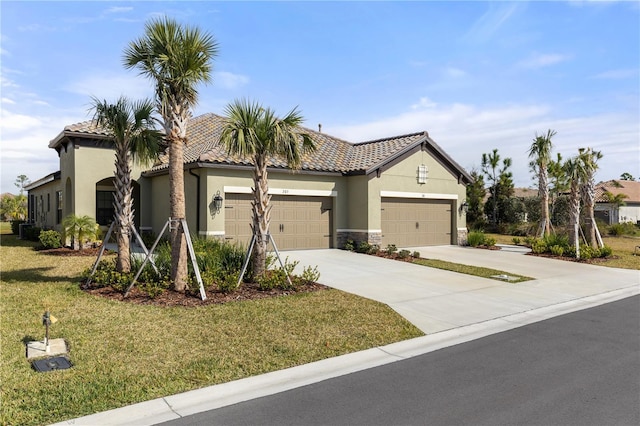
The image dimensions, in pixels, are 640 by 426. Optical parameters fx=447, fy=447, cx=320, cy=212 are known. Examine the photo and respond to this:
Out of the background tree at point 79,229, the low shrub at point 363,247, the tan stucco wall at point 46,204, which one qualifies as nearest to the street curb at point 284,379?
the low shrub at point 363,247

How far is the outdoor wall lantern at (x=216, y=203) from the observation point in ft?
51.8

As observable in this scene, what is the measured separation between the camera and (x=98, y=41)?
35.3 feet

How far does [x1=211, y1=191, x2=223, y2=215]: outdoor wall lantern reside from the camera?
15.8 metres

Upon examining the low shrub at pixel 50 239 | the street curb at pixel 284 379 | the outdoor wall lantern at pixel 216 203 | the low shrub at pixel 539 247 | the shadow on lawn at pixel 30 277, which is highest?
the outdoor wall lantern at pixel 216 203

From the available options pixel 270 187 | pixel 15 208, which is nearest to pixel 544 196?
pixel 270 187

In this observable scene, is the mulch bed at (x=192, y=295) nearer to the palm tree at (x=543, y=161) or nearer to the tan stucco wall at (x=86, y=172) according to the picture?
the tan stucco wall at (x=86, y=172)

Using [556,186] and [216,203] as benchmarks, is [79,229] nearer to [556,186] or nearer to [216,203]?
[216,203]

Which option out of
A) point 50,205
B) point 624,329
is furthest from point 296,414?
point 50,205

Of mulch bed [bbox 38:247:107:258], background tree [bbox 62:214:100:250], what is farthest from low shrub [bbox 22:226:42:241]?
background tree [bbox 62:214:100:250]

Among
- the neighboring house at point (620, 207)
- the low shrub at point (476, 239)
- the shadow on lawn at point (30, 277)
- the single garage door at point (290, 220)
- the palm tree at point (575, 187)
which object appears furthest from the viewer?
the neighboring house at point (620, 207)

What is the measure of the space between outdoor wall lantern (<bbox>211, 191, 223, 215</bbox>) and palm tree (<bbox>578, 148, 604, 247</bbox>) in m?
15.4

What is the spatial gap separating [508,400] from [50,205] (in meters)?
24.4

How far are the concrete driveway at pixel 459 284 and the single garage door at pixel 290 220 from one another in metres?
0.67

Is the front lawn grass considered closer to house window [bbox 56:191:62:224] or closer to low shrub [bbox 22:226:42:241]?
house window [bbox 56:191:62:224]
